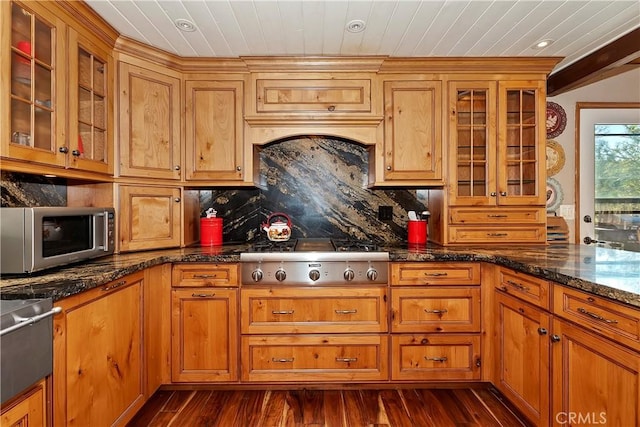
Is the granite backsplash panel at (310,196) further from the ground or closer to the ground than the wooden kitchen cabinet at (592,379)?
further from the ground

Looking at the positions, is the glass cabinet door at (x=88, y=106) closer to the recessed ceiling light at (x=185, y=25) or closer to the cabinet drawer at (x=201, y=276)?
the recessed ceiling light at (x=185, y=25)

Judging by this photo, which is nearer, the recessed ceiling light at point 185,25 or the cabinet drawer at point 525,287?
the cabinet drawer at point 525,287

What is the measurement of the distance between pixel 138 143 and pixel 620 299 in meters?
2.70

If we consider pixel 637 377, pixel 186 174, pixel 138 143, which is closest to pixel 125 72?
pixel 138 143

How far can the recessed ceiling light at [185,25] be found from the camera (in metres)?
1.92

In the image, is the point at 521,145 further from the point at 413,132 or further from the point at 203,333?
the point at 203,333

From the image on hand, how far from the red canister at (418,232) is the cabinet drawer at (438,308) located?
52cm

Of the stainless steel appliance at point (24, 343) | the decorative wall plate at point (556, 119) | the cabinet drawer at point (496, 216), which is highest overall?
the decorative wall plate at point (556, 119)

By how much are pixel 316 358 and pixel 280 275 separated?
60 cm

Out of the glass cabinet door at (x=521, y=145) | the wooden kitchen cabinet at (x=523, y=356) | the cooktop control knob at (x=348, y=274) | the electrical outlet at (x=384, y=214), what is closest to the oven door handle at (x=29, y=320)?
the cooktop control knob at (x=348, y=274)

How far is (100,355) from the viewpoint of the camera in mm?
1517

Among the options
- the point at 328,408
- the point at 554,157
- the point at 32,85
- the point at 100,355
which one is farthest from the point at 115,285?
the point at 554,157

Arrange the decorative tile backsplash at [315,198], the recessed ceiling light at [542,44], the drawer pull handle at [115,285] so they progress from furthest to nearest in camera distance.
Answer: the decorative tile backsplash at [315,198]
the recessed ceiling light at [542,44]
the drawer pull handle at [115,285]

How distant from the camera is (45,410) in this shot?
3.82 ft
